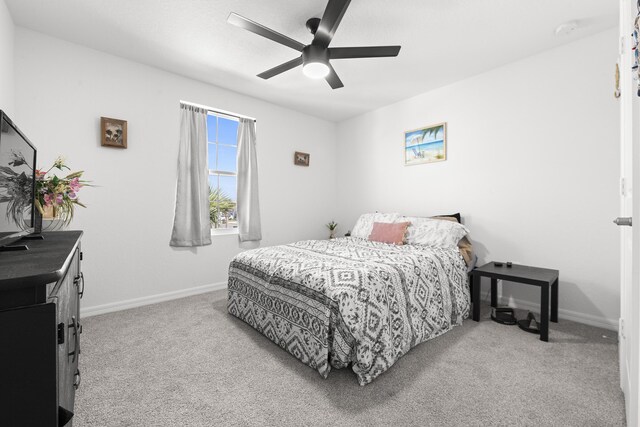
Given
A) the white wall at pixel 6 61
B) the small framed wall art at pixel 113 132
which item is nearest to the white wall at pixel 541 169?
the small framed wall art at pixel 113 132

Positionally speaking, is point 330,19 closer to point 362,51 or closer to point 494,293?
point 362,51

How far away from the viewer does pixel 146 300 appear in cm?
310

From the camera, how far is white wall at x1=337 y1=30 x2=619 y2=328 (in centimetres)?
252

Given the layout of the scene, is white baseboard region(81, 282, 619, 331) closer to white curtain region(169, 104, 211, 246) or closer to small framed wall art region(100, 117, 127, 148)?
white curtain region(169, 104, 211, 246)

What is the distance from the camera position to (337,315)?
174 centimetres

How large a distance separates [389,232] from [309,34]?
2.20 metres

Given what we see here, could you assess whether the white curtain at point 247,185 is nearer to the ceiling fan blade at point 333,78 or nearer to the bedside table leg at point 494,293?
the ceiling fan blade at point 333,78

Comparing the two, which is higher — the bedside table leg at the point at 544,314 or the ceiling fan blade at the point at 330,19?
the ceiling fan blade at the point at 330,19

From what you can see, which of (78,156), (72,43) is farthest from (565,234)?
(72,43)

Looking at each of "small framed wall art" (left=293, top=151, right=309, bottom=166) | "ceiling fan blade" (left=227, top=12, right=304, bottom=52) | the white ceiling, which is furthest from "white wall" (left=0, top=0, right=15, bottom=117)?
"small framed wall art" (left=293, top=151, right=309, bottom=166)

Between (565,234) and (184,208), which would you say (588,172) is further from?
(184,208)

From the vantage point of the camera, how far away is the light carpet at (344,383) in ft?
4.78

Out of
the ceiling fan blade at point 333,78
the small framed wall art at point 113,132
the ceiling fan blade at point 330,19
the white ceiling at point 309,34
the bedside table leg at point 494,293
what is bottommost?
the bedside table leg at point 494,293

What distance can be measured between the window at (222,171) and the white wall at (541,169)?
2.48 m
